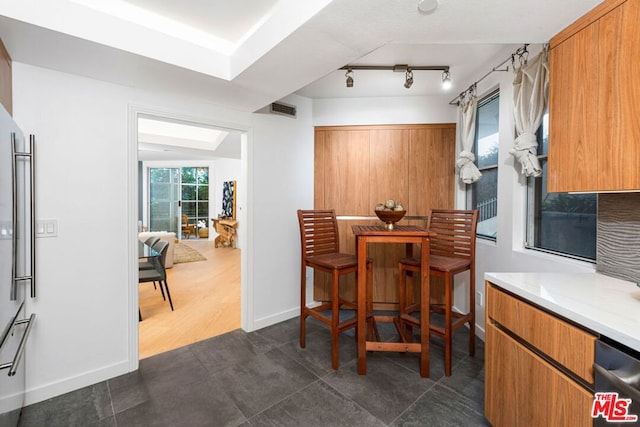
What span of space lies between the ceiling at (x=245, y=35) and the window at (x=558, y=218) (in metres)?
0.98

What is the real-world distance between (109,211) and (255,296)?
1485mm

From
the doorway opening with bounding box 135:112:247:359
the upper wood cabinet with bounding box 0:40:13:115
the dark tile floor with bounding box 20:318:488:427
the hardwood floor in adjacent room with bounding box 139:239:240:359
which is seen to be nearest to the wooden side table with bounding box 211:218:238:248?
the doorway opening with bounding box 135:112:247:359

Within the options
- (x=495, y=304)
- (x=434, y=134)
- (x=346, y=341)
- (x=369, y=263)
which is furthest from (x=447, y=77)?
(x=346, y=341)

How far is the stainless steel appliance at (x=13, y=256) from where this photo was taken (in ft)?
4.08

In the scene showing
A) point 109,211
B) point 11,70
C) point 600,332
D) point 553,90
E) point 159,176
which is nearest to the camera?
point 600,332

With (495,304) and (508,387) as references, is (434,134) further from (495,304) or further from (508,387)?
(508,387)

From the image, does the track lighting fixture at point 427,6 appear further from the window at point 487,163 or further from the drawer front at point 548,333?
the window at point 487,163

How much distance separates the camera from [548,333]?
3.67ft

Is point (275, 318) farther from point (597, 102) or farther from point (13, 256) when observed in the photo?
point (597, 102)

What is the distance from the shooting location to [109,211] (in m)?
2.08

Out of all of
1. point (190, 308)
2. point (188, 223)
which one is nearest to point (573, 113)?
point (190, 308)

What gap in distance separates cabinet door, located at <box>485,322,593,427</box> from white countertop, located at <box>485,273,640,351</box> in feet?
0.83

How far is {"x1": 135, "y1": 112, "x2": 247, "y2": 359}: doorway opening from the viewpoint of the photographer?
2.88 m

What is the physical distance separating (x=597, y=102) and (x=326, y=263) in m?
1.82
